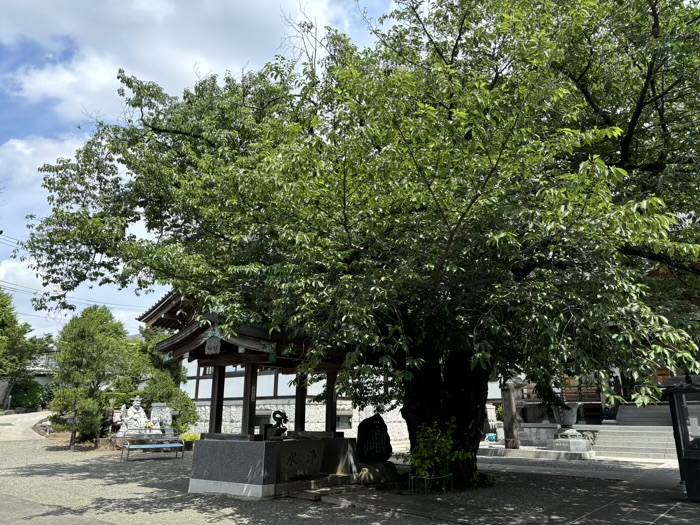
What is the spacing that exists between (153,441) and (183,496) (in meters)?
9.22

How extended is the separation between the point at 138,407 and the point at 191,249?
1156 cm

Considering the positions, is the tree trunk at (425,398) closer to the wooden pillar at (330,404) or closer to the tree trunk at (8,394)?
the wooden pillar at (330,404)

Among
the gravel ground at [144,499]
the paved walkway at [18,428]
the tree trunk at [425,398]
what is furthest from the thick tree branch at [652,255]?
the paved walkway at [18,428]

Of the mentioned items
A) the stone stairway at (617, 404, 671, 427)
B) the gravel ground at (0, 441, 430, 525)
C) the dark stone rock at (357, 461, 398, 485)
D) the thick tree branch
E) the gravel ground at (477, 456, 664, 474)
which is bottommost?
the gravel ground at (477, 456, 664, 474)

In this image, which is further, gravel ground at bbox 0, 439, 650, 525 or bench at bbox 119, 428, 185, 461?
bench at bbox 119, 428, 185, 461

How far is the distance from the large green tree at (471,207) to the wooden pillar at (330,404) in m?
1.94

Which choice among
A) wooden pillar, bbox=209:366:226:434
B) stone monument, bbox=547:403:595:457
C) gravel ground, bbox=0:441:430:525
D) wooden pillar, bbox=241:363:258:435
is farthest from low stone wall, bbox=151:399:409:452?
wooden pillar, bbox=241:363:258:435

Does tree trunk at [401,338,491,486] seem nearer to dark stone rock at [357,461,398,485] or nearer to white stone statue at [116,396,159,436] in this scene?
dark stone rock at [357,461,398,485]

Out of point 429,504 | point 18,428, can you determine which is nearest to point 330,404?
point 429,504

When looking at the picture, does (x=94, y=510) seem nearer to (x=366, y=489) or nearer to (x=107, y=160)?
(x=366, y=489)

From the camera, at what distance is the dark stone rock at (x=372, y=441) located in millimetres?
12602

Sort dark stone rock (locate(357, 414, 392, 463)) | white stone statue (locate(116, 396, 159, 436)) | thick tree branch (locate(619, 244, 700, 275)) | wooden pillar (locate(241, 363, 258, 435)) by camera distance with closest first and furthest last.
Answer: thick tree branch (locate(619, 244, 700, 275))
wooden pillar (locate(241, 363, 258, 435))
dark stone rock (locate(357, 414, 392, 463))
white stone statue (locate(116, 396, 159, 436))

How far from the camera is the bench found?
687 inches

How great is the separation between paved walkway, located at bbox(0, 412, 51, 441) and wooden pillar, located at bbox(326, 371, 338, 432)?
58.7 ft
